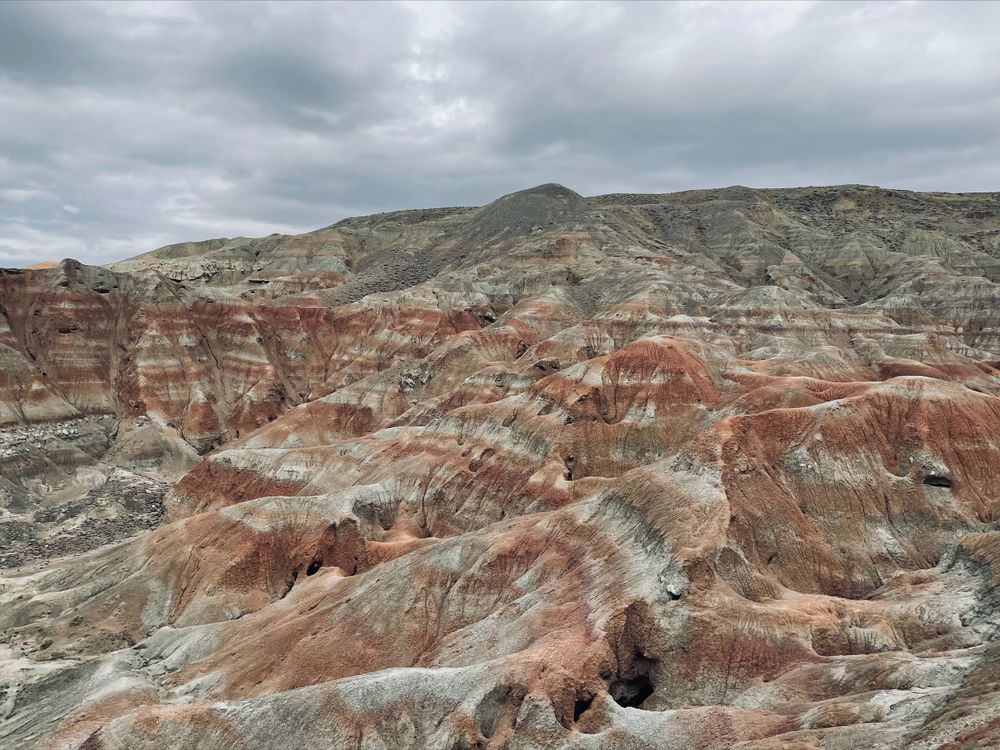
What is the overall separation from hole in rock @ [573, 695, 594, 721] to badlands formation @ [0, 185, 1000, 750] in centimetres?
10

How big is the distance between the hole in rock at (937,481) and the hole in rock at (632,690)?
81.2 ft

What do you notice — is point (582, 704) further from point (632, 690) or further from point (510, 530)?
point (510, 530)

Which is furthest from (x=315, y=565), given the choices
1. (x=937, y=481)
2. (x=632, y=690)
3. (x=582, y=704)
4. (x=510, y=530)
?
(x=937, y=481)

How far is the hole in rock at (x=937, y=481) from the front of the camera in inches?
Answer: 1569

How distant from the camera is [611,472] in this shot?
181 feet

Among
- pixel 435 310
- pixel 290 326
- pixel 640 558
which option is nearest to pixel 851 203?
pixel 435 310

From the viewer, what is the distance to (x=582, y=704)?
24.7 m

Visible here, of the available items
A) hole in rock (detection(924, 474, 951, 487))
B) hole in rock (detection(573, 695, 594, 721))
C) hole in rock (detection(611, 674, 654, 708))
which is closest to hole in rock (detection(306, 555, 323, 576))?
hole in rock (detection(611, 674, 654, 708))

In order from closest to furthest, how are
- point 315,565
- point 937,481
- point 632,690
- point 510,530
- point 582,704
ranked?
1. point 582,704
2. point 632,690
3. point 510,530
4. point 937,481
5. point 315,565

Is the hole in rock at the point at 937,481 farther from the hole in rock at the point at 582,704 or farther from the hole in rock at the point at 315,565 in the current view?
the hole in rock at the point at 315,565

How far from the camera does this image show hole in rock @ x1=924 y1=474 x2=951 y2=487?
3984cm

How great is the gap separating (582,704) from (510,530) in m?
14.4

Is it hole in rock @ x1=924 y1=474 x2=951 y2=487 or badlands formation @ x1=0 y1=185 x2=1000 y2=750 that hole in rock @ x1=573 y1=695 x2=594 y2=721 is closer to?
badlands formation @ x1=0 y1=185 x2=1000 y2=750

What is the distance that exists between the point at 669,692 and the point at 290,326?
102 m
